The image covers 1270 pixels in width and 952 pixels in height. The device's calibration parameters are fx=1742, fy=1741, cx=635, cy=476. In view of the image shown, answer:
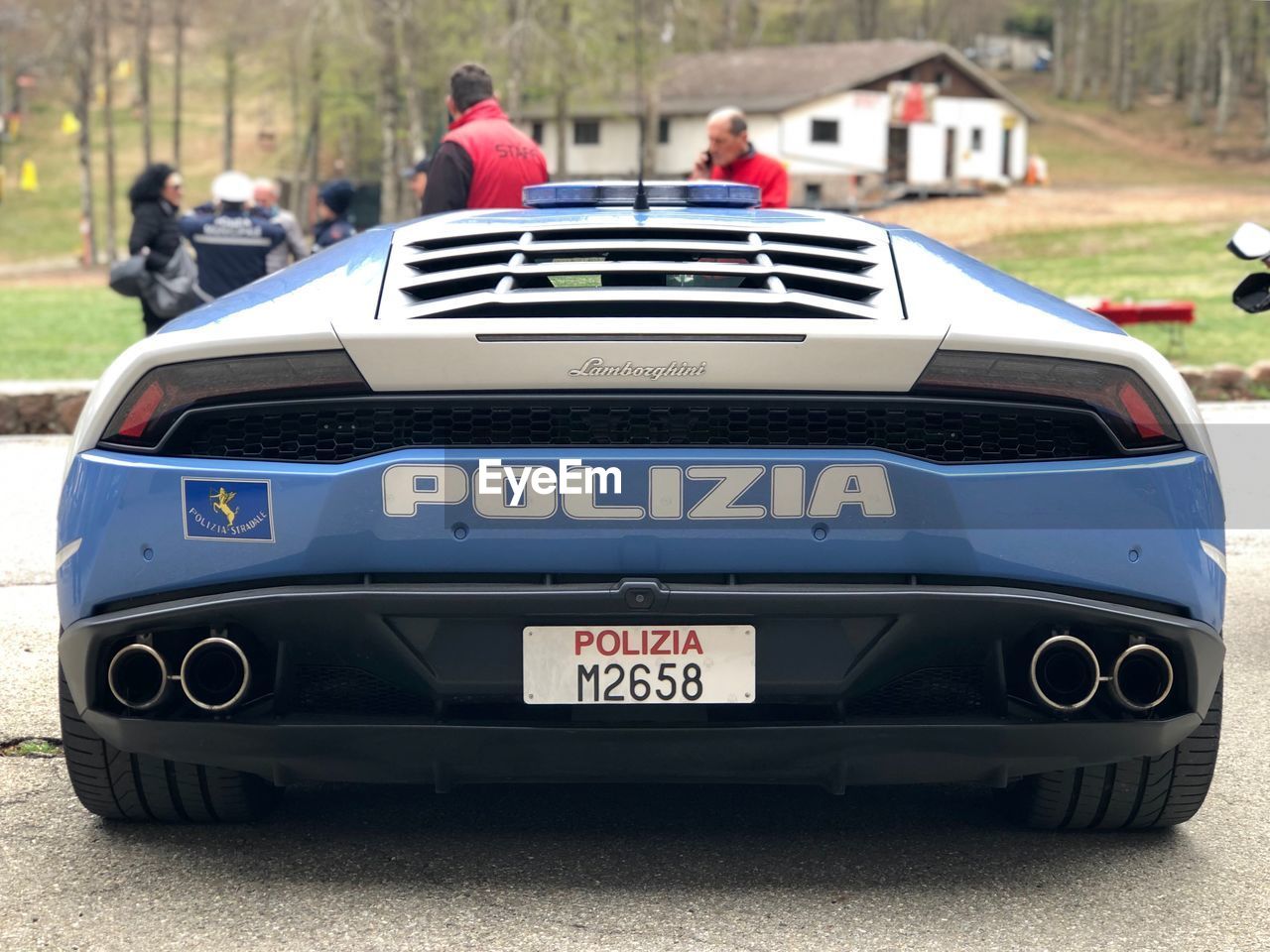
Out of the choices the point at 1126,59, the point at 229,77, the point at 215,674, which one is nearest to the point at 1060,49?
the point at 1126,59

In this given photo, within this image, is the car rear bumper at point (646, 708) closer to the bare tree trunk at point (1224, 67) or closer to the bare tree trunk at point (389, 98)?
the bare tree trunk at point (389, 98)

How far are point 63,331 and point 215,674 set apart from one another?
69.5 feet

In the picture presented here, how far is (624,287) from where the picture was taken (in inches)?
131

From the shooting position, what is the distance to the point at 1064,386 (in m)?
3.15

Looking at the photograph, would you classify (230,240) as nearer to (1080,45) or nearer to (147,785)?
(147,785)

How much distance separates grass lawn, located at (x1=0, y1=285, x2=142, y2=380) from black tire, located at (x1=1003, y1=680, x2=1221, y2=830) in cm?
1279

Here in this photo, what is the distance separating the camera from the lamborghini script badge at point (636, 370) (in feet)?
10.0

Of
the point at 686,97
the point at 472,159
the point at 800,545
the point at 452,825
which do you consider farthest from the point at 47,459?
the point at 686,97

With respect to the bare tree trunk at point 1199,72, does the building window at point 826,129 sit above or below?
below

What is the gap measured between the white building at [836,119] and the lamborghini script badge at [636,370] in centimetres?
5811

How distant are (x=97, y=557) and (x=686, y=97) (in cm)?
6568

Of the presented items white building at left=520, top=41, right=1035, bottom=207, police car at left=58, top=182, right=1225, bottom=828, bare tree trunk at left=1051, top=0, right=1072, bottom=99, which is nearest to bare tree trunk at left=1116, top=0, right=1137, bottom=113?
bare tree trunk at left=1051, top=0, right=1072, bottom=99

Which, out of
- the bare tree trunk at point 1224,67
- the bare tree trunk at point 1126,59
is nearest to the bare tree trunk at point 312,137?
the bare tree trunk at point 1224,67

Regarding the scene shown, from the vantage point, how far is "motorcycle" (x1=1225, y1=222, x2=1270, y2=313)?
211 inches
